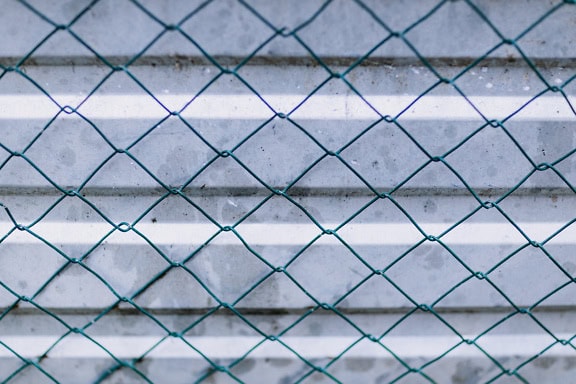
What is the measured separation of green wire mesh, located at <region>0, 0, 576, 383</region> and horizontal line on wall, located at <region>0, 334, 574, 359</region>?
16 millimetres

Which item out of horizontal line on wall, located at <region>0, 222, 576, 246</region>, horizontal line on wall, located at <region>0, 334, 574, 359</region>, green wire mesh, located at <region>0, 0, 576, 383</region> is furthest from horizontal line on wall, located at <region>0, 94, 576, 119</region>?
horizontal line on wall, located at <region>0, 334, 574, 359</region>

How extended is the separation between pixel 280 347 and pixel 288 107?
591mm

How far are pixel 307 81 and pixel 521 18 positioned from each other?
→ 442mm

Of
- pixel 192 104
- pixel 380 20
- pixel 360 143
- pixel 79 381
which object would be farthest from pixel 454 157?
pixel 79 381

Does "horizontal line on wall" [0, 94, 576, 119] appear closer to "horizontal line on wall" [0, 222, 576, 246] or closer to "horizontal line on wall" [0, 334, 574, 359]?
"horizontal line on wall" [0, 222, 576, 246]

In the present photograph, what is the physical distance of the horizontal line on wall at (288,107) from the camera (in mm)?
1187

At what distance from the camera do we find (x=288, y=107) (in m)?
1.19

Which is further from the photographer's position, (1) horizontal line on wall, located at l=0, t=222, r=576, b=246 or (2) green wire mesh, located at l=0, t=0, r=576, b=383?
(1) horizontal line on wall, located at l=0, t=222, r=576, b=246

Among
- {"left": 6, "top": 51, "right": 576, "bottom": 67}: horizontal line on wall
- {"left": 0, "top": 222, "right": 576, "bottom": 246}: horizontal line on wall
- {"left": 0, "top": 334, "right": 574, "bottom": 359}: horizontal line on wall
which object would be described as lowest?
{"left": 0, "top": 334, "right": 574, "bottom": 359}: horizontal line on wall

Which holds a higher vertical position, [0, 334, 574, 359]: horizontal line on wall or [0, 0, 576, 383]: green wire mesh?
[0, 0, 576, 383]: green wire mesh

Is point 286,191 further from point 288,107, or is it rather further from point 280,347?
point 280,347

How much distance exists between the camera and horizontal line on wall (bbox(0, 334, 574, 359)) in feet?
4.53

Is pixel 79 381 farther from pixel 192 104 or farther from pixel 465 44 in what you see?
pixel 465 44

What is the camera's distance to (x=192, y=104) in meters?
1.19
